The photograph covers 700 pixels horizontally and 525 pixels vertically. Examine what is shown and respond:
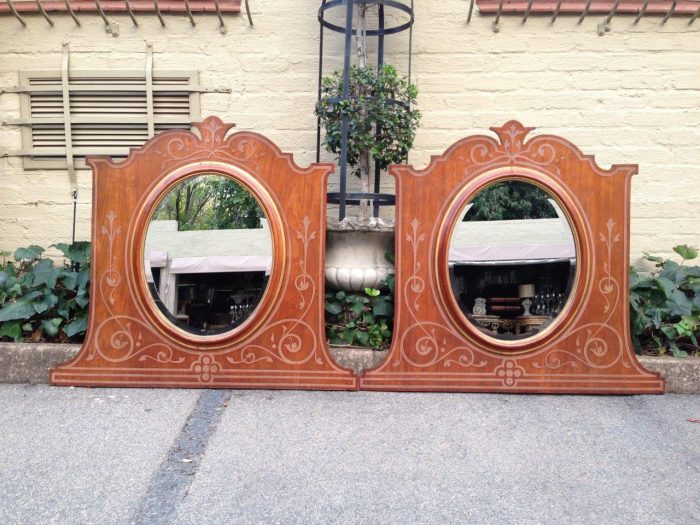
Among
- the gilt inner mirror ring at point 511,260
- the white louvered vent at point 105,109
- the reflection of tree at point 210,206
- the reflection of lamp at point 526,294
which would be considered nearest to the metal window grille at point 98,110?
the white louvered vent at point 105,109

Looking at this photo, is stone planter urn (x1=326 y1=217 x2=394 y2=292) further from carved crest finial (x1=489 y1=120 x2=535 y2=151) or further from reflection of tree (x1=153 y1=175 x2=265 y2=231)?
carved crest finial (x1=489 y1=120 x2=535 y2=151)

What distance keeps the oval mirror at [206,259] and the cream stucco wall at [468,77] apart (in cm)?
99

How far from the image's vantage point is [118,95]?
3.24 meters

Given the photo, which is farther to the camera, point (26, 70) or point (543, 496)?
point (26, 70)

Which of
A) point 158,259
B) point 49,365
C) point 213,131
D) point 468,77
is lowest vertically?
point 49,365

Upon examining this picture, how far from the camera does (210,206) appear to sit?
2.39 meters

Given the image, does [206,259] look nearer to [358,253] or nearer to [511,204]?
[358,253]

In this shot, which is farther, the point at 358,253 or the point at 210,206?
the point at 358,253

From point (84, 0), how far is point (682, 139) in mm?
3255

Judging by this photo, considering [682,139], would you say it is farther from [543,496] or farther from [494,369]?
[543,496]

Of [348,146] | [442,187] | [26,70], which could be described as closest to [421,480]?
[442,187]

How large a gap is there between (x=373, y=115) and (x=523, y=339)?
1.17 meters

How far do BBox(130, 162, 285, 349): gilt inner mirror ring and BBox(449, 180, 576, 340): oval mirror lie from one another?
73 centimetres

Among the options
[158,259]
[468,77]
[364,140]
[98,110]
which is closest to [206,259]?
[158,259]
